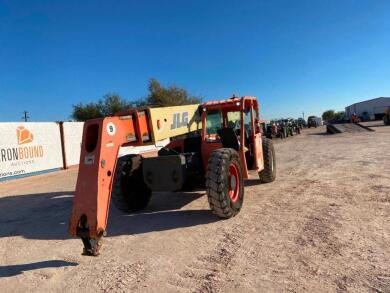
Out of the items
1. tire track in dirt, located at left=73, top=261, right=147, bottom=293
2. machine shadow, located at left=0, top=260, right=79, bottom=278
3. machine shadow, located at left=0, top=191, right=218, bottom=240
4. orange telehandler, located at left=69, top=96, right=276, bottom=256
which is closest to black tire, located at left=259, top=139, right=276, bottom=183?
orange telehandler, located at left=69, top=96, right=276, bottom=256

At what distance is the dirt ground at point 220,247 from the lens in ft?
14.3

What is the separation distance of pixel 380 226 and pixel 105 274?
13.5ft

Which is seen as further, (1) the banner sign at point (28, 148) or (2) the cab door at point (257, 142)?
(1) the banner sign at point (28, 148)

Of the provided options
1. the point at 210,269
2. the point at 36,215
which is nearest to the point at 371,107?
the point at 36,215

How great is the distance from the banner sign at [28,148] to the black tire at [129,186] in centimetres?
1083

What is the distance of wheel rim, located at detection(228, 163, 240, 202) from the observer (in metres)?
7.29

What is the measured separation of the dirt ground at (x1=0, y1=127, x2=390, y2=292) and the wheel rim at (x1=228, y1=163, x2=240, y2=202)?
0.38 m

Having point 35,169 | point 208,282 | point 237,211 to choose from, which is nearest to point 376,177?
point 237,211

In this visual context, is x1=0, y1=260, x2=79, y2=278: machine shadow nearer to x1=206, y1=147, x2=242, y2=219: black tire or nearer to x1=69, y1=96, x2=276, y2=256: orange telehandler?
x1=69, y1=96, x2=276, y2=256: orange telehandler

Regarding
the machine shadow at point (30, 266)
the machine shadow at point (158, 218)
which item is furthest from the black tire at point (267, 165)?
the machine shadow at point (30, 266)

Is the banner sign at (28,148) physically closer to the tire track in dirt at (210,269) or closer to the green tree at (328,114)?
the tire track in dirt at (210,269)

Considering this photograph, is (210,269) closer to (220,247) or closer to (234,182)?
(220,247)

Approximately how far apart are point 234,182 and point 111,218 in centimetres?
257

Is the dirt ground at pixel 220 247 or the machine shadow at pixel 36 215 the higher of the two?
the machine shadow at pixel 36 215
